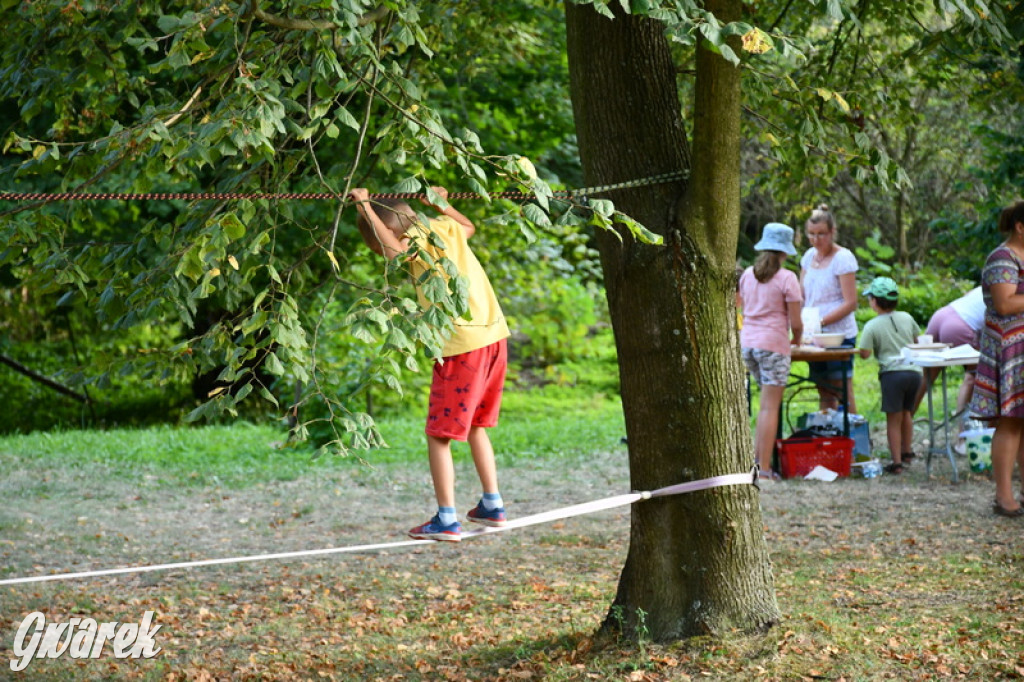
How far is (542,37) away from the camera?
12.2 meters

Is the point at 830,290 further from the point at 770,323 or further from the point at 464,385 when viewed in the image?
the point at 464,385

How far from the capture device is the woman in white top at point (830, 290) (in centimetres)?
830

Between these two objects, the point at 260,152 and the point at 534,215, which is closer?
the point at 534,215

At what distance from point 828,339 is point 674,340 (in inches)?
164

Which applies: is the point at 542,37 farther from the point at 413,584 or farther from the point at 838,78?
the point at 413,584

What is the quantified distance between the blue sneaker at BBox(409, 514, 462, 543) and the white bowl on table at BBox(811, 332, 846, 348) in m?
4.38

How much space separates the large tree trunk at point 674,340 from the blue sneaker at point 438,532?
785 mm

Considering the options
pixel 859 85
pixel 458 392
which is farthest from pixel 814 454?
pixel 458 392

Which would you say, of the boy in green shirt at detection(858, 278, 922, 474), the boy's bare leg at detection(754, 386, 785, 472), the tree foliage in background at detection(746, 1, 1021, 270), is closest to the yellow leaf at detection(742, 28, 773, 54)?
the tree foliage in background at detection(746, 1, 1021, 270)

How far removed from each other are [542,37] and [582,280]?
5512 mm

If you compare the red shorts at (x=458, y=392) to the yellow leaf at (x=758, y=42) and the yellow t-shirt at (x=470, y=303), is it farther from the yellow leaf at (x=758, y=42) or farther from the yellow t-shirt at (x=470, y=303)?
the yellow leaf at (x=758, y=42)

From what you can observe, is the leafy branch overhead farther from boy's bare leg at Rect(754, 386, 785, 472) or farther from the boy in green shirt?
the boy in green shirt

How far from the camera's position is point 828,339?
8.13 metres

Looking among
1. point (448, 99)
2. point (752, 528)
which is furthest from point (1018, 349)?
point (448, 99)
